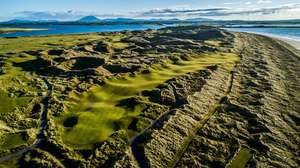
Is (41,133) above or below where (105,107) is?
below

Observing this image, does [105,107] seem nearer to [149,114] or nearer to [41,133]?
[149,114]

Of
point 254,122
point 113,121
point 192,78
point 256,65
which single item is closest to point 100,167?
point 113,121

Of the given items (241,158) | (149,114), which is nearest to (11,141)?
(149,114)

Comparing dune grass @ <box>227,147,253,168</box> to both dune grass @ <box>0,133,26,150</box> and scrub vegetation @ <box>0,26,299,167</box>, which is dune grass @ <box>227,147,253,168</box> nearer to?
scrub vegetation @ <box>0,26,299,167</box>

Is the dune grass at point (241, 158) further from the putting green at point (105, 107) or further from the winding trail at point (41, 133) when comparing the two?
the winding trail at point (41, 133)

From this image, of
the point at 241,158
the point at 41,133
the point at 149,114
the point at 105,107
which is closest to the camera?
the point at 241,158

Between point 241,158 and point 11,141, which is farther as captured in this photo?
point 11,141

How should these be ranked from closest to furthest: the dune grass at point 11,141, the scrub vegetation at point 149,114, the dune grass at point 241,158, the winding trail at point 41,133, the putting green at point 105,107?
the dune grass at point 241,158, the scrub vegetation at point 149,114, the winding trail at point 41,133, the dune grass at point 11,141, the putting green at point 105,107

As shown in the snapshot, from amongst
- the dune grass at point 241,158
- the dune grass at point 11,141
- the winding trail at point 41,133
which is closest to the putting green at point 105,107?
the winding trail at point 41,133

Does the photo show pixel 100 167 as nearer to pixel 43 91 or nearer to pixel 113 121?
pixel 113 121
